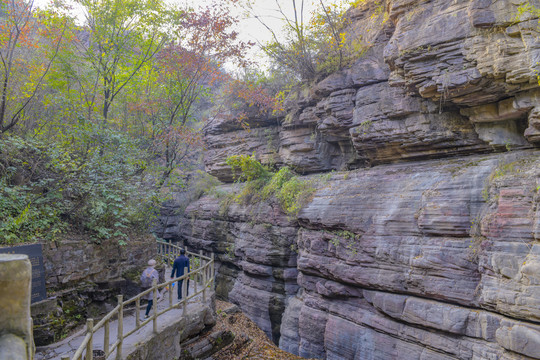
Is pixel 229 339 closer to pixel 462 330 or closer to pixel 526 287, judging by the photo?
pixel 462 330

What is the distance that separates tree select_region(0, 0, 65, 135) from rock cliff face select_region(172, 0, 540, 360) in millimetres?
10530

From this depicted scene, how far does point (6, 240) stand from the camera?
8.36 meters

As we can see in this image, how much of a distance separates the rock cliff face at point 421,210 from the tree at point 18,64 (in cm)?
1053

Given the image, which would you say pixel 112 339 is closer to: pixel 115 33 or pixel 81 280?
pixel 81 280

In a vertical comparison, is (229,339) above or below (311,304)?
below

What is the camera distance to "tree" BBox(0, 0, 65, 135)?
1044 cm

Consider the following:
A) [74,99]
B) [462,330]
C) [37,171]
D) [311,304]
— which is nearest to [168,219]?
[74,99]

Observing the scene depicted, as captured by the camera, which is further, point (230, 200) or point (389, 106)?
point (230, 200)

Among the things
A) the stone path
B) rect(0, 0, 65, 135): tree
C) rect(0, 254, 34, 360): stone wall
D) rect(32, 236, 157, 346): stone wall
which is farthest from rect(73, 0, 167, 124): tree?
rect(0, 254, 34, 360): stone wall

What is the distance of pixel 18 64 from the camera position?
12727mm

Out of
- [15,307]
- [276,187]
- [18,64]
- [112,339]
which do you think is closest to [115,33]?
[18,64]

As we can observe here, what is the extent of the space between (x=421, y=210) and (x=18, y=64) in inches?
619

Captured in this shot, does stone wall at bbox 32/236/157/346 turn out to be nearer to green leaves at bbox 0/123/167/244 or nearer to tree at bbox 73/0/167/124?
green leaves at bbox 0/123/167/244

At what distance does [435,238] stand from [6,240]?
11475mm
